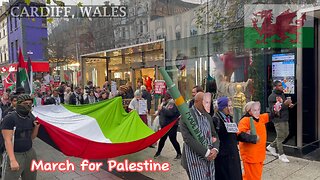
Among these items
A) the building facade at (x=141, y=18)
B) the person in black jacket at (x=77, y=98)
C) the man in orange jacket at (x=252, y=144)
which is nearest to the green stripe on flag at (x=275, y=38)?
the building facade at (x=141, y=18)

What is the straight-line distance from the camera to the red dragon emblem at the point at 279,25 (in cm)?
686

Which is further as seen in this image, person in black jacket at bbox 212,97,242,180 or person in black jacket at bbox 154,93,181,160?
person in black jacket at bbox 154,93,181,160

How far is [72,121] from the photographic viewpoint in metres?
6.43

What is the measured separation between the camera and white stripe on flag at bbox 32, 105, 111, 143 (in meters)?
5.82

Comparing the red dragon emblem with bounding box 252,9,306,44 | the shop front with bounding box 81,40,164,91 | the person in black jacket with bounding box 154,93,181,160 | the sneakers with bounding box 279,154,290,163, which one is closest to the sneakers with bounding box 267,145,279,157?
the sneakers with bounding box 279,154,290,163

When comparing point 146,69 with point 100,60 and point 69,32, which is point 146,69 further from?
point 69,32

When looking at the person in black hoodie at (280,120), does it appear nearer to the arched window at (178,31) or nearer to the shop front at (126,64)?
the arched window at (178,31)

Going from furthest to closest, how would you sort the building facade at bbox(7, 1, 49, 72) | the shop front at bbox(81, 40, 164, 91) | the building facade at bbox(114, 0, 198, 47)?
the building facade at bbox(7, 1, 49, 72) → the shop front at bbox(81, 40, 164, 91) → the building facade at bbox(114, 0, 198, 47)

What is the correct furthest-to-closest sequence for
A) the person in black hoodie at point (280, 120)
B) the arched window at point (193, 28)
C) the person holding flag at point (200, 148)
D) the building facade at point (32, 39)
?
the building facade at point (32, 39)
the arched window at point (193, 28)
the person in black hoodie at point (280, 120)
the person holding flag at point (200, 148)

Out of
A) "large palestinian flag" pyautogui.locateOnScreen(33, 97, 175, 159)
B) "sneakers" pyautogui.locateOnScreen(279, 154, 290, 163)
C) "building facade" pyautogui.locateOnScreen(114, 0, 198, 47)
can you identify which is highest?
"building facade" pyautogui.locateOnScreen(114, 0, 198, 47)

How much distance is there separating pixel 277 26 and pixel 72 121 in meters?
5.56

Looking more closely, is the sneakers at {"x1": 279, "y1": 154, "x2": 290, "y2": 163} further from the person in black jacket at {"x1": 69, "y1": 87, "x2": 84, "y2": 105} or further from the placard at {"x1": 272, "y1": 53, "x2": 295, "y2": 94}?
the person in black jacket at {"x1": 69, "y1": 87, "x2": 84, "y2": 105}

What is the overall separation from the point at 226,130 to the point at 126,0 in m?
10.7

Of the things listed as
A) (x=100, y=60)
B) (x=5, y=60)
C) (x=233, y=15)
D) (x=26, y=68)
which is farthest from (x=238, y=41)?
(x=5, y=60)
